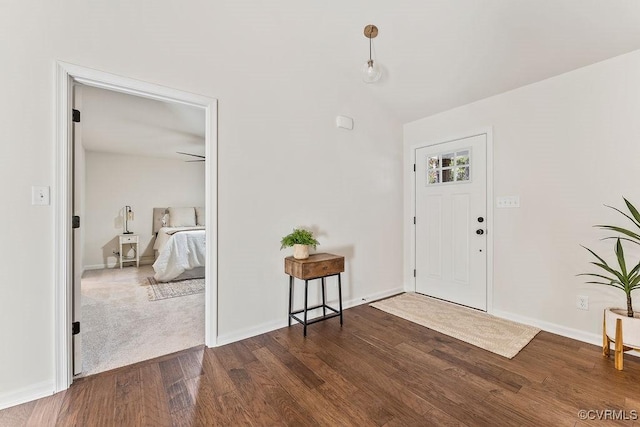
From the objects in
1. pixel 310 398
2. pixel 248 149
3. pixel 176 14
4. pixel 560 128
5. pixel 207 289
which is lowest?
pixel 310 398

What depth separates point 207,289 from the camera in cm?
236

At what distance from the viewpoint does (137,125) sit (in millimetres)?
4008

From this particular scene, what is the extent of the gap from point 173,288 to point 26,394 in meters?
2.31

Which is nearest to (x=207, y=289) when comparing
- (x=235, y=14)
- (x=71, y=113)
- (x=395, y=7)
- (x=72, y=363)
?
(x=72, y=363)

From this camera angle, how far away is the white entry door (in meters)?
3.18

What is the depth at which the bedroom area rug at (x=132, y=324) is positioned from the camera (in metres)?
2.23

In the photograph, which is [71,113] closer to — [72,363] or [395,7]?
[72,363]

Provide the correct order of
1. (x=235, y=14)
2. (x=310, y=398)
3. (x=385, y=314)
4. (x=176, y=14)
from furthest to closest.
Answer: (x=385, y=314)
(x=235, y=14)
(x=176, y=14)
(x=310, y=398)

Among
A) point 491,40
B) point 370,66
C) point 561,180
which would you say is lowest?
point 561,180

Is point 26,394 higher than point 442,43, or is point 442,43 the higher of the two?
point 442,43

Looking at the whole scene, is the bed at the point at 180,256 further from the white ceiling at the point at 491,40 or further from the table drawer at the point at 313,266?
the white ceiling at the point at 491,40

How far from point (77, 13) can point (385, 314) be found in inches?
141

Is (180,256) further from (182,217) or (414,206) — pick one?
(414,206)
